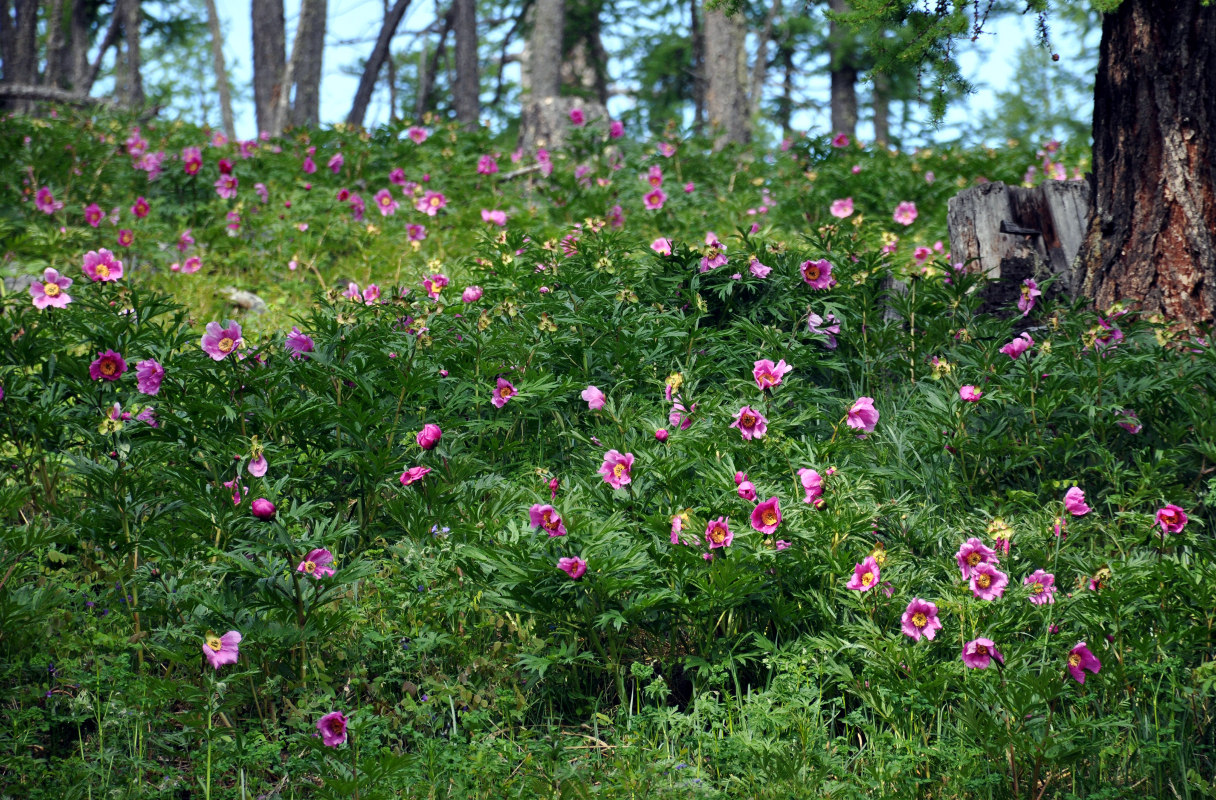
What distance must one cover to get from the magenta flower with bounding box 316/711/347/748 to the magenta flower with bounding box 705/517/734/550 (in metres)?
1.15

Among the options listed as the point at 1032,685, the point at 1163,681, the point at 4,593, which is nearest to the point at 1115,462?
the point at 1163,681

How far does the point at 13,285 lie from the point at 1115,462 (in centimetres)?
649

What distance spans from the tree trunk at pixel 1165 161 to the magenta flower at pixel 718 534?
121 inches

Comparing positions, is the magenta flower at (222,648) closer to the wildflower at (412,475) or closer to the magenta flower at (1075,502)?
the wildflower at (412,475)

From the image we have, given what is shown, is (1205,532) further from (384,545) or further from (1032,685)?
(384,545)

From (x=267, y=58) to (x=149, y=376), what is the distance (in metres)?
12.0

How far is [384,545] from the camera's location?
3.51 meters

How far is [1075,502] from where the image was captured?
3.42m

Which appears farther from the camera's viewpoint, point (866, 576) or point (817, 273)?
point (817, 273)

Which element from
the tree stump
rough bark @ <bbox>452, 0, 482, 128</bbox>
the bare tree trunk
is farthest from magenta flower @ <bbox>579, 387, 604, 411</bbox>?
the bare tree trunk

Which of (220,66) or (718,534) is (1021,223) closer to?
(718,534)

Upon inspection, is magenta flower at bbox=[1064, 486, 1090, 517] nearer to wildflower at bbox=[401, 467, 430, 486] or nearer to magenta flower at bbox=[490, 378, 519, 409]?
magenta flower at bbox=[490, 378, 519, 409]

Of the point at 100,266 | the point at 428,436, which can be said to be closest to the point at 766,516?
the point at 428,436

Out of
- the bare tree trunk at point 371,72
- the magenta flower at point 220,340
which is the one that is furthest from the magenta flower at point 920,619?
the bare tree trunk at point 371,72
